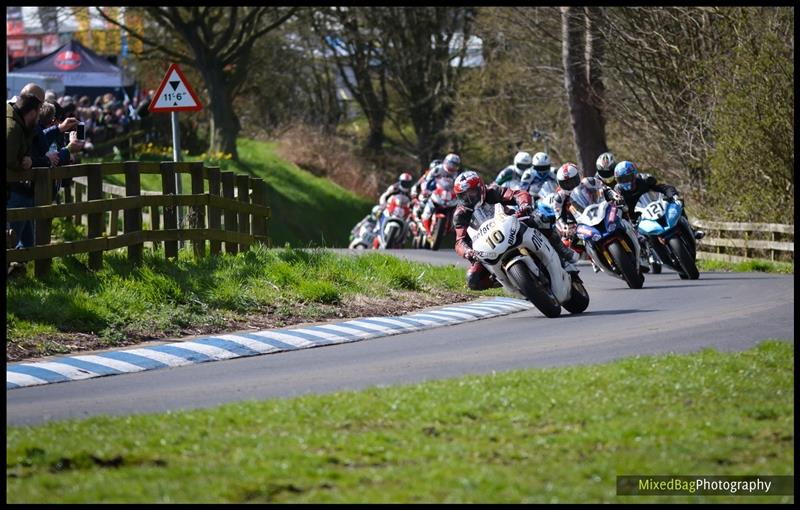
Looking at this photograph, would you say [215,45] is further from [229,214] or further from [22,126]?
[22,126]

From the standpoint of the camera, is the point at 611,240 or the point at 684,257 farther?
the point at 684,257

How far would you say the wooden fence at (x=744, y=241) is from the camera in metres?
24.7

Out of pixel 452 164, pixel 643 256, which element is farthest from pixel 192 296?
pixel 452 164

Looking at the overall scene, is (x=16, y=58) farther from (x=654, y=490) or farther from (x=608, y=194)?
(x=654, y=490)

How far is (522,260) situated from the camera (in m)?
14.3

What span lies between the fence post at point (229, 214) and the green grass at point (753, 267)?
9686mm

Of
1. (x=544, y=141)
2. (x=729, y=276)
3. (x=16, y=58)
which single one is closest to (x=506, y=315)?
(x=729, y=276)

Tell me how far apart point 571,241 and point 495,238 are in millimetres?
Result: 6541

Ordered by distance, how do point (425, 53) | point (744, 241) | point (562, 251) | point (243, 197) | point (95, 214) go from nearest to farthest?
point (95, 214) → point (562, 251) → point (243, 197) → point (744, 241) → point (425, 53)

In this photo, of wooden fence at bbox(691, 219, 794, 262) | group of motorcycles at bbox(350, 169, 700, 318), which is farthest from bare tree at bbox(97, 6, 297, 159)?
wooden fence at bbox(691, 219, 794, 262)

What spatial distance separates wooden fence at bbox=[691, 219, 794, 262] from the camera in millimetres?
24703

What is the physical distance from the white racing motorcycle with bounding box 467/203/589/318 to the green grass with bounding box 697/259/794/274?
9.39 metres

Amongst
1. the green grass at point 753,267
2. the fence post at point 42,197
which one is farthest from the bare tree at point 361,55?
the fence post at point 42,197

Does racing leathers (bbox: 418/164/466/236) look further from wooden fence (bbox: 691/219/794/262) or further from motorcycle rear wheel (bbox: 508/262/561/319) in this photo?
motorcycle rear wheel (bbox: 508/262/561/319)
